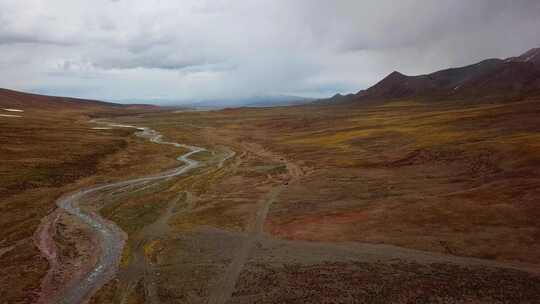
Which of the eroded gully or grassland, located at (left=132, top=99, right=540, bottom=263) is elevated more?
grassland, located at (left=132, top=99, right=540, bottom=263)

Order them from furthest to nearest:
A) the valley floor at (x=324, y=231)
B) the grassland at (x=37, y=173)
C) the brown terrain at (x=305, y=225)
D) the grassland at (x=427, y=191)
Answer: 1. the grassland at (x=427, y=191)
2. the grassland at (x=37, y=173)
3. the brown terrain at (x=305, y=225)
4. the valley floor at (x=324, y=231)

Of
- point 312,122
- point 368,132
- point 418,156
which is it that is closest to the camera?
point 418,156

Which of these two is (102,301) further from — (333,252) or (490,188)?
(490,188)

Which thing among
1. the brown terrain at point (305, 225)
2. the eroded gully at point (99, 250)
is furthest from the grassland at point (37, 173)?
the eroded gully at point (99, 250)

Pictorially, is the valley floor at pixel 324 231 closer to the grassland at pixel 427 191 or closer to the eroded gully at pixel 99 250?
the grassland at pixel 427 191

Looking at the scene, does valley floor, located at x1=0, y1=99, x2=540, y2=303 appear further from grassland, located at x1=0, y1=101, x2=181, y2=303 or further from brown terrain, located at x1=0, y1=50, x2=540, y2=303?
grassland, located at x1=0, y1=101, x2=181, y2=303

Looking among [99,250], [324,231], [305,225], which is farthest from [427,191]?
[99,250]

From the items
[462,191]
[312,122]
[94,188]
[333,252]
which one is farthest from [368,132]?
[333,252]

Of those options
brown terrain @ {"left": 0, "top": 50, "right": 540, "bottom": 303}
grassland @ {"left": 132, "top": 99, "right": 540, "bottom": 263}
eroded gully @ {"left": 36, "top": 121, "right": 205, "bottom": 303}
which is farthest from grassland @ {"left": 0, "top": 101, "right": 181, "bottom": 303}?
grassland @ {"left": 132, "top": 99, "right": 540, "bottom": 263}
